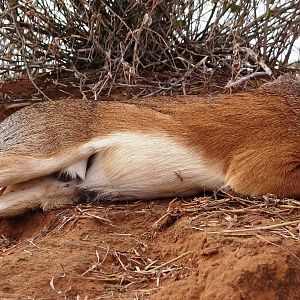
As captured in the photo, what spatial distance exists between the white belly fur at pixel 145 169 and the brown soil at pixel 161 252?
13 centimetres

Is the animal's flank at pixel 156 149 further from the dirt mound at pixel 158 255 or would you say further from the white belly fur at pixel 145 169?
the dirt mound at pixel 158 255

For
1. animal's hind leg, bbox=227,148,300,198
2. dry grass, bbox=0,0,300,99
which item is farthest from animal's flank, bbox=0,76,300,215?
dry grass, bbox=0,0,300,99

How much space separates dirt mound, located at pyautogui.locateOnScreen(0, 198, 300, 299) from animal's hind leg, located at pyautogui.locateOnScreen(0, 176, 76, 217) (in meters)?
0.31

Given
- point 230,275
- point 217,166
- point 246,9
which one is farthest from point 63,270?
point 246,9

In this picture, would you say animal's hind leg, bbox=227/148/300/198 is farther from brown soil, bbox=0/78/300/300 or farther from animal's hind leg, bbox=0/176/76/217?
animal's hind leg, bbox=0/176/76/217

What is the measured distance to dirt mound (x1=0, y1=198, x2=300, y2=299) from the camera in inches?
155

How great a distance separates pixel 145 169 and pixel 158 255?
1.24 metres

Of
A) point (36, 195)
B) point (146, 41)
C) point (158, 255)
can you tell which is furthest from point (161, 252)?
point (146, 41)

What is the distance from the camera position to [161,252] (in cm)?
478

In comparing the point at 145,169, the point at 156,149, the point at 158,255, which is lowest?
the point at 158,255

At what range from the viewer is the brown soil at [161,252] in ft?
12.9

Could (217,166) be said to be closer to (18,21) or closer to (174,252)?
(174,252)

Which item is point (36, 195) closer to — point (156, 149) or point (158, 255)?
point (156, 149)

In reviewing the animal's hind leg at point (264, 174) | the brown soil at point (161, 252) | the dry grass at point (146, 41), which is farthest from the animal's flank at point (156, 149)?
the dry grass at point (146, 41)
